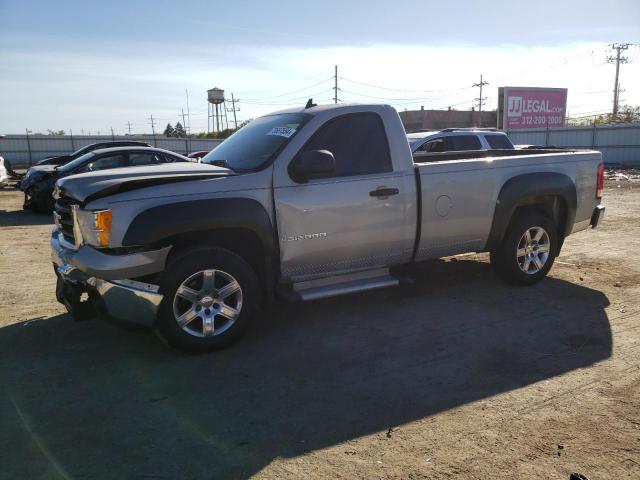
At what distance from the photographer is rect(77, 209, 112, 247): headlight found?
13.2 ft

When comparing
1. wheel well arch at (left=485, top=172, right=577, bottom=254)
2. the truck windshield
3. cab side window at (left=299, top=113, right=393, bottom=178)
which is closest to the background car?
wheel well arch at (left=485, top=172, right=577, bottom=254)

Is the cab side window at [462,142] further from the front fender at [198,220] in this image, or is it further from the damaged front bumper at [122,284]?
Result: the damaged front bumper at [122,284]

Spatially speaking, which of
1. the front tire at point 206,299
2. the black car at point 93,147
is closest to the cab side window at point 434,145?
the black car at point 93,147

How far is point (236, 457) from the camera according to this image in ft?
9.86

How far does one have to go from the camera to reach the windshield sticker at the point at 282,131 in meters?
4.95

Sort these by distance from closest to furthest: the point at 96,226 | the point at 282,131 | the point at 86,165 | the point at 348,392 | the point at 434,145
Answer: the point at 348,392 → the point at 96,226 → the point at 282,131 → the point at 86,165 → the point at 434,145

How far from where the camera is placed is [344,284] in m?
5.07

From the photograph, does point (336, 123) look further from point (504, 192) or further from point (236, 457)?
point (236, 457)

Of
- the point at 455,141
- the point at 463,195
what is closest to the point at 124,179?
the point at 463,195

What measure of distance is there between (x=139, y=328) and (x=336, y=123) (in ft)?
8.38

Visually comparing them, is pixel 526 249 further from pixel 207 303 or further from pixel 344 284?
pixel 207 303

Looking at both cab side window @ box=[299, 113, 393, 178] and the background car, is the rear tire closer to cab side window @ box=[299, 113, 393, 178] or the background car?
cab side window @ box=[299, 113, 393, 178]

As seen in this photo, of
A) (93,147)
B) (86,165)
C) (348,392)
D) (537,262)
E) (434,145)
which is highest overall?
(93,147)

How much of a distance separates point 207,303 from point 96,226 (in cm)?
105
